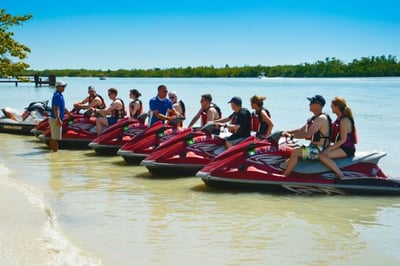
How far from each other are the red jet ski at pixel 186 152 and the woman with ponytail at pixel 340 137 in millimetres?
2311

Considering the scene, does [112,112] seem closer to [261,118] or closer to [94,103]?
[94,103]

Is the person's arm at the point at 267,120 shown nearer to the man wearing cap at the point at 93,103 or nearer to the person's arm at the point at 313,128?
the person's arm at the point at 313,128

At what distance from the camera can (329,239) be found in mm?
6793

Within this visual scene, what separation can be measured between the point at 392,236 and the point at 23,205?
186 inches

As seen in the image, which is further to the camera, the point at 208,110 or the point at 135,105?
the point at 135,105

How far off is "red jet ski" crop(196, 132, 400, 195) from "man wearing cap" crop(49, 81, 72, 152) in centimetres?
531

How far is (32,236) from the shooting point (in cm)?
609

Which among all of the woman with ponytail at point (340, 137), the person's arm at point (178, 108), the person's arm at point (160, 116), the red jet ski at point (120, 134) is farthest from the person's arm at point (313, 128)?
the red jet ski at point (120, 134)

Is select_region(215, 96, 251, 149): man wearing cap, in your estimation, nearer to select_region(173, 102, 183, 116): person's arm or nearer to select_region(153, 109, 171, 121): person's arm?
select_region(153, 109, 171, 121): person's arm

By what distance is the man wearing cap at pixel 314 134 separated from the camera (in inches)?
335

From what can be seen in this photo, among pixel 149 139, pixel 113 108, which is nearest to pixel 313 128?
pixel 149 139

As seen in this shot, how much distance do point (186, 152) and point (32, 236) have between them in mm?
4549

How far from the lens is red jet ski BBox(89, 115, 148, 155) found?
12.7 metres

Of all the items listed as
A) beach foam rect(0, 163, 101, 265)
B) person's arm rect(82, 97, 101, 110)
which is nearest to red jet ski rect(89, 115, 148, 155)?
person's arm rect(82, 97, 101, 110)
